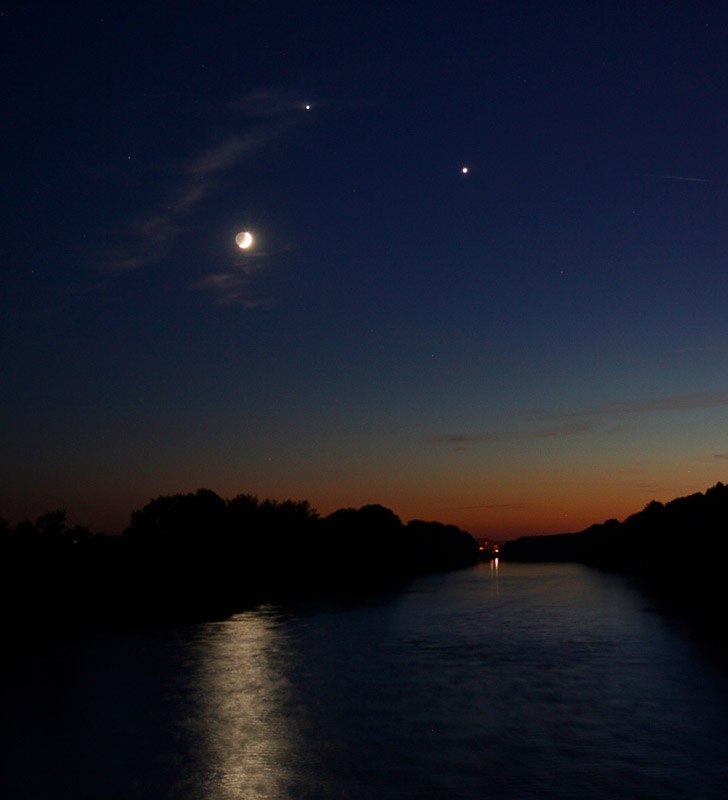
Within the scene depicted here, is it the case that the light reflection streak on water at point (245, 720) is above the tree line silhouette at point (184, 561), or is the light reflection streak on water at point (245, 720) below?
below

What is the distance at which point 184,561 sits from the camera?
214 ft

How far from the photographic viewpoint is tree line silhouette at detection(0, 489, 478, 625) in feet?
152

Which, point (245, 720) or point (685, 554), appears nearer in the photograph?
point (245, 720)

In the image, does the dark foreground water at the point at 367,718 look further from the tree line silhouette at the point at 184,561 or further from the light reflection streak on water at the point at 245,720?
the tree line silhouette at the point at 184,561

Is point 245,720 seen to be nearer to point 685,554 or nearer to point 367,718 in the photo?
point 367,718

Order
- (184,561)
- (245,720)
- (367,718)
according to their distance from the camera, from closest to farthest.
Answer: (245,720) < (367,718) < (184,561)

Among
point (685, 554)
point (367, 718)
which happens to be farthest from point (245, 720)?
point (685, 554)

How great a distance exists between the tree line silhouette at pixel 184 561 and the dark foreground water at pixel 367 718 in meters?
12.3

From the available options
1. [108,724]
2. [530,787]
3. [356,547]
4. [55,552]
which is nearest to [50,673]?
[108,724]

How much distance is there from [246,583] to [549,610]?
32840mm

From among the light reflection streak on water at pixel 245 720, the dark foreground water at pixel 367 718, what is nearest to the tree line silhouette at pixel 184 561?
the dark foreground water at pixel 367 718

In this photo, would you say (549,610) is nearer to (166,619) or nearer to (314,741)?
(166,619)

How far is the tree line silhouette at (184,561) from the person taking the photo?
4638cm

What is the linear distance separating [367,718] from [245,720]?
3047 mm
